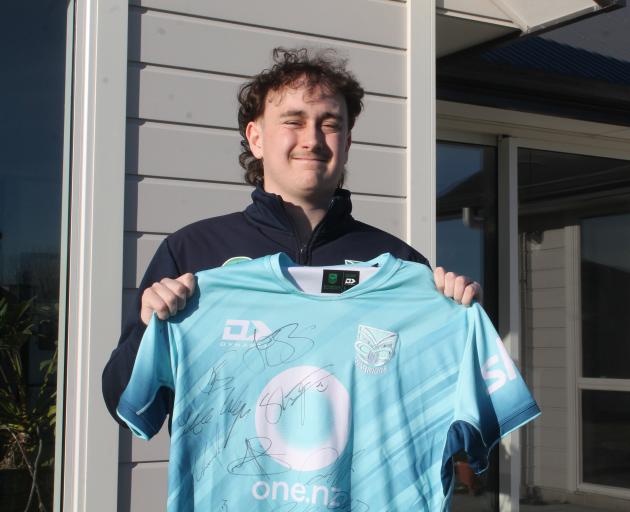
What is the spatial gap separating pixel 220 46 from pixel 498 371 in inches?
75.9

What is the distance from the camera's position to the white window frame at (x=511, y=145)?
4891 millimetres

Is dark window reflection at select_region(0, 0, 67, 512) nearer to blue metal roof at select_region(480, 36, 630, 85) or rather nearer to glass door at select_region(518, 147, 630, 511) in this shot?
blue metal roof at select_region(480, 36, 630, 85)

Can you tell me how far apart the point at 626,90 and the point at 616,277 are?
139 centimetres

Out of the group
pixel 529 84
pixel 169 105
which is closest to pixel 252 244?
pixel 169 105

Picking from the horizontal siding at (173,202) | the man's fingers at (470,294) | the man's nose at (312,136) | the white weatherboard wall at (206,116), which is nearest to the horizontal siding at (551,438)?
the white weatherboard wall at (206,116)

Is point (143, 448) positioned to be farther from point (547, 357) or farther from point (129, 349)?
point (547, 357)

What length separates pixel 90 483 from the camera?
3037mm

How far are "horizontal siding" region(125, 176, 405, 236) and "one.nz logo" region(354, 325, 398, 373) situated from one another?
1419 millimetres

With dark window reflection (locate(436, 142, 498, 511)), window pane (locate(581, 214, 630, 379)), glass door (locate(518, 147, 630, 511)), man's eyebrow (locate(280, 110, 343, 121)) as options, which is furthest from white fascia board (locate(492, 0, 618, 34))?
man's eyebrow (locate(280, 110, 343, 121))

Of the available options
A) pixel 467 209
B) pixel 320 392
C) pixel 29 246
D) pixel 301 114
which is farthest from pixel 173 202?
pixel 467 209

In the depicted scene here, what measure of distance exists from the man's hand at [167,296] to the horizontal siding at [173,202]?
49.8 inches

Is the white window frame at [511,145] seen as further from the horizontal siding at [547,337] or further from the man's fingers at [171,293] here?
the man's fingers at [171,293]

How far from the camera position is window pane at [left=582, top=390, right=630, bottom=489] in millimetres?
5617

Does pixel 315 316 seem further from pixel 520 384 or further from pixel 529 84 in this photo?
pixel 529 84
